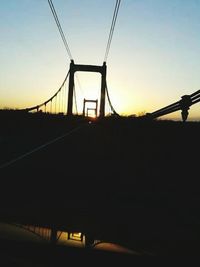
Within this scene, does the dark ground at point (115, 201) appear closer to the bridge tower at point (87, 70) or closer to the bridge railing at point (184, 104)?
the bridge railing at point (184, 104)

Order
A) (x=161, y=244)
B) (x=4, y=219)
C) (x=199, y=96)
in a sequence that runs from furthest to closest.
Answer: (x=199, y=96)
(x=4, y=219)
(x=161, y=244)

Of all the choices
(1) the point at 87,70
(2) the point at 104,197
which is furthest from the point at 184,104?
(1) the point at 87,70

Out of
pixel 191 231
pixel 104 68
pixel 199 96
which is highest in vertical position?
pixel 104 68

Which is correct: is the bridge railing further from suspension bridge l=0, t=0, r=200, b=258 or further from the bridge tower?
the bridge tower

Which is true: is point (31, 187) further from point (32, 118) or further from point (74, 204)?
point (32, 118)

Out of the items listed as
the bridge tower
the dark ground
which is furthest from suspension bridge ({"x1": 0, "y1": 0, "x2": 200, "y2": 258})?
the bridge tower

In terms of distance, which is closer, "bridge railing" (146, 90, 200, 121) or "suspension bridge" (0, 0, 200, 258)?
"suspension bridge" (0, 0, 200, 258)

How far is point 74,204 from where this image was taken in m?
3.54

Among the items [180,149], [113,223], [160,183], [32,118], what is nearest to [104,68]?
[32,118]

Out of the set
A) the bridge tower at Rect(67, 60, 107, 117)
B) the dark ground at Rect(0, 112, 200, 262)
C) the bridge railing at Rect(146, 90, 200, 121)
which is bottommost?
the dark ground at Rect(0, 112, 200, 262)

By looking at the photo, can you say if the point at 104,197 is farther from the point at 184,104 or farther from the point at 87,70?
the point at 87,70

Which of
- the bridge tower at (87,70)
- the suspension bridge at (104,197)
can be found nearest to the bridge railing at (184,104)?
the suspension bridge at (104,197)

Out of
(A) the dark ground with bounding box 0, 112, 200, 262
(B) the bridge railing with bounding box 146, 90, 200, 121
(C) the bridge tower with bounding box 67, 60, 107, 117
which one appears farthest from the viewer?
(C) the bridge tower with bounding box 67, 60, 107, 117

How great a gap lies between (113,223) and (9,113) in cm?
3135
